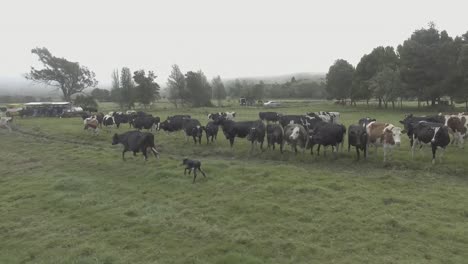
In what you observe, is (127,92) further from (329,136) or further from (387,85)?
(329,136)

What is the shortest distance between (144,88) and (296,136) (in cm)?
5815

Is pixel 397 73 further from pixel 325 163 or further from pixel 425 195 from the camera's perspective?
pixel 425 195

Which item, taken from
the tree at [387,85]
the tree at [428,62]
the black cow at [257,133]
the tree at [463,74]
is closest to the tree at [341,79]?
the tree at [387,85]

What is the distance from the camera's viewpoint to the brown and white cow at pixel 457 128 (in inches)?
896

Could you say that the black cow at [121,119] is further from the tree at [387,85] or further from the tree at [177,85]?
the tree at [177,85]

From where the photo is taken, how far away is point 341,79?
72875 mm

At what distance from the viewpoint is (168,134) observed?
32469 millimetres

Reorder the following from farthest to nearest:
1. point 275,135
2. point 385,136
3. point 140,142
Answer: point 275,135 → point 140,142 → point 385,136

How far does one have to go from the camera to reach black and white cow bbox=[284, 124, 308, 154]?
71.6 ft

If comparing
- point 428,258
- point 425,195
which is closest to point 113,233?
point 428,258

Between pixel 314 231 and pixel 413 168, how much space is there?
32.6 feet

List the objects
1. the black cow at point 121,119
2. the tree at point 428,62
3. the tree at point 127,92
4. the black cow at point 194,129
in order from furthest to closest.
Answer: the tree at point 127,92 → the tree at point 428,62 → the black cow at point 121,119 → the black cow at point 194,129

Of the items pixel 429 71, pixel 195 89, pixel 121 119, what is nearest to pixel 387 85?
pixel 429 71

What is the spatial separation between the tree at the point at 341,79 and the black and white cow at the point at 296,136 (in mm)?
52884
